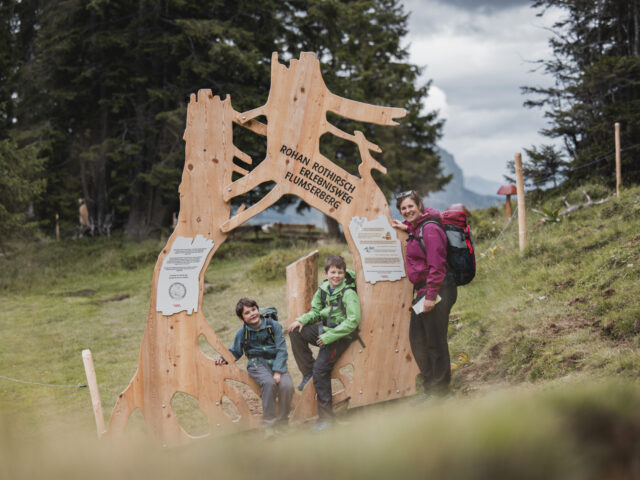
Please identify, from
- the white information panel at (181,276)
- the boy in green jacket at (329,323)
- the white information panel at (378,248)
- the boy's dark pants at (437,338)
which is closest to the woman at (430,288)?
the boy's dark pants at (437,338)

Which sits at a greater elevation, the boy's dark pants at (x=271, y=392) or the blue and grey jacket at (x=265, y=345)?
the blue and grey jacket at (x=265, y=345)

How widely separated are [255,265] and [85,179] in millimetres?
11501

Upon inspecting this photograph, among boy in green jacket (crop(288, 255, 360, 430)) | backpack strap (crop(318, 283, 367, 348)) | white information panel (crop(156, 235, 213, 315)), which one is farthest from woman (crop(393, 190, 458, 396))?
white information panel (crop(156, 235, 213, 315))

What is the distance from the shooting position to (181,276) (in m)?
5.80

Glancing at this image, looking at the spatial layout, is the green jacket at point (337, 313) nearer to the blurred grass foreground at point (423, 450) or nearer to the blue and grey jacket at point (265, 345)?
the blue and grey jacket at point (265, 345)

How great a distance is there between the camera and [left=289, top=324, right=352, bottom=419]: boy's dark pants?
19.1 feet

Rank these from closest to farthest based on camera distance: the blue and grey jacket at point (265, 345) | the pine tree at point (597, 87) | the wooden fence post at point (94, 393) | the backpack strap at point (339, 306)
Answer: the wooden fence post at point (94, 393) < the blue and grey jacket at point (265, 345) < the backpack strap at point (339, 306) < the pine tree at point (597, 87)

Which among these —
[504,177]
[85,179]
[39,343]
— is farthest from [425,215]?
[85,179]

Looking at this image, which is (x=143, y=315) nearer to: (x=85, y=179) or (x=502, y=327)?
(x=502, y=327)

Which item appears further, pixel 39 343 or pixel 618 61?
pixel 618 61

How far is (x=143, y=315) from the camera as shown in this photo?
13.2m

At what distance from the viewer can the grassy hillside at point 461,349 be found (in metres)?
0.96

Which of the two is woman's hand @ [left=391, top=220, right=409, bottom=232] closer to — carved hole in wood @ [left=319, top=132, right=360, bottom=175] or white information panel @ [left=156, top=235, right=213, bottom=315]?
white information panel @ [left=156, top=235, right=213, bottom=315]

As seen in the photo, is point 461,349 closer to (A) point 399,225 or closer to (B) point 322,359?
(A) point 399,225
